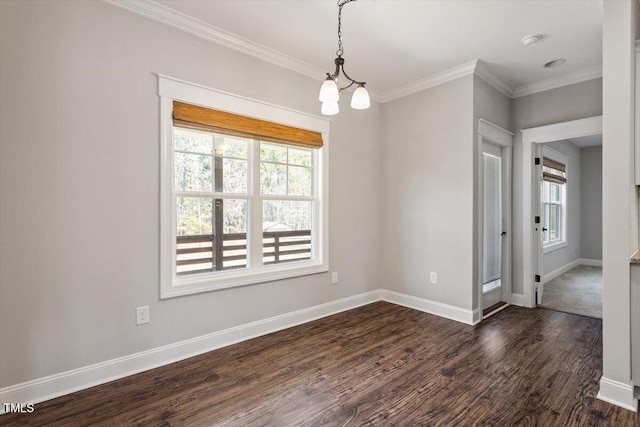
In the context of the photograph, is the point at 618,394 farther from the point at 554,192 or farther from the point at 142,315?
the point at 554,192

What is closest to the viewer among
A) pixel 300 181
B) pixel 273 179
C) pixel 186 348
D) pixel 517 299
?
pixel 186 348

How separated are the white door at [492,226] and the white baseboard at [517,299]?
0.14m

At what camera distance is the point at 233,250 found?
120 inches

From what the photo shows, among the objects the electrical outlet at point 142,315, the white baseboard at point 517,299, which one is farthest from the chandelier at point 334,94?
the white baseboard at point 517,299

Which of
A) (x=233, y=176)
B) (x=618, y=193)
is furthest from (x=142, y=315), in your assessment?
(x=618, y=193)

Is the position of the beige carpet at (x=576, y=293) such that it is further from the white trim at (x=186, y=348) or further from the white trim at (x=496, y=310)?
the white trim at (x=186, y=348)

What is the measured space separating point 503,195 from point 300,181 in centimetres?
274

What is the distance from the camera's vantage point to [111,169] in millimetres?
2314

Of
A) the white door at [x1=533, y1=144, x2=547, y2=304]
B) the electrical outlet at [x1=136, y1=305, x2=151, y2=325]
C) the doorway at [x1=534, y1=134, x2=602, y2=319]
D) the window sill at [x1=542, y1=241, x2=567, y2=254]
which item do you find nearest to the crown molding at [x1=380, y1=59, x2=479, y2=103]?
the white door at [x1=533, y1=144, x2=547, y2=304]

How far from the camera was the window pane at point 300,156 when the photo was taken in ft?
11.5

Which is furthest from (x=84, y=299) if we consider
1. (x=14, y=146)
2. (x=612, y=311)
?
(x=612, y=311)

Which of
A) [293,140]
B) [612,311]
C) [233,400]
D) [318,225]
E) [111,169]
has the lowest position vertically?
[233,400]

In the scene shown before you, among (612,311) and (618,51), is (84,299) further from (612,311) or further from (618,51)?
(618,51)

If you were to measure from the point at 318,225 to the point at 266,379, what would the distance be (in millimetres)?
1791
